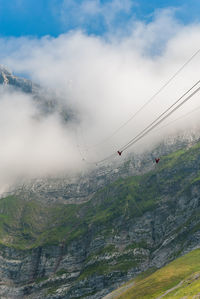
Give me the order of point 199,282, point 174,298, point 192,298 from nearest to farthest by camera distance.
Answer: point 192,298 < point 174,298 < point 199,282

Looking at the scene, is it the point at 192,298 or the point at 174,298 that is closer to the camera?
the point at 192,298

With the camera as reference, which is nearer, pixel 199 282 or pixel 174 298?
pixel 174 298

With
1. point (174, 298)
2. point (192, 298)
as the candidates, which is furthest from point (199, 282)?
point (192, 298)

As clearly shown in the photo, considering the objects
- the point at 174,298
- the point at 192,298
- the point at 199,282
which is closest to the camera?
the point at 192,298

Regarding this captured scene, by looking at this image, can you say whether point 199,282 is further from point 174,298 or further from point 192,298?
point 192,298
